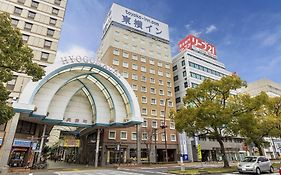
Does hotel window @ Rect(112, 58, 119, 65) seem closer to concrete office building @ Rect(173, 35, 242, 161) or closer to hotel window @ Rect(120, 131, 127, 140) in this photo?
hotel window @ Rect(120, 131, 127, 140)

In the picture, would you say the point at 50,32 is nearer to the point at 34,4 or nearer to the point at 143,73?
the point at 34,4

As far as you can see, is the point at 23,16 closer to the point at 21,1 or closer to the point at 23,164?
the point at 21,1

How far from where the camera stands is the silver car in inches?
669

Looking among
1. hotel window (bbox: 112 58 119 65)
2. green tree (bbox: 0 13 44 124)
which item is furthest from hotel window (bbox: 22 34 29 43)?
green tree (bbox: 0 13 44 124)

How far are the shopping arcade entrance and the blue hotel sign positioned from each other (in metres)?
26.3

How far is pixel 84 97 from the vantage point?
129 ft

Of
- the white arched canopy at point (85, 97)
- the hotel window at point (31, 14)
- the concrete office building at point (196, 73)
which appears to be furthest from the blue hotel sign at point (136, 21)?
the white arched canopy at point (85, 97)

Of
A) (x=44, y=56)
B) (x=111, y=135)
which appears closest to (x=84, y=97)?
(x=111, y=135)

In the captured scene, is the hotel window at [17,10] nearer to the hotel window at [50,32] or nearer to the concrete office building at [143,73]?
the hotel window at [50,32]

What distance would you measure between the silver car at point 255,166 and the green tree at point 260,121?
225 inches

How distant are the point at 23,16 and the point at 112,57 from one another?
67.2 ft

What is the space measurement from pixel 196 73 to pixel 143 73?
17.3m

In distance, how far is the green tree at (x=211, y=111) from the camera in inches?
887

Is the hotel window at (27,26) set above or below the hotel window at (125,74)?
above
